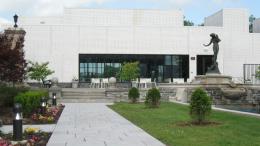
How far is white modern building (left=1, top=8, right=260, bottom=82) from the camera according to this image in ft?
213

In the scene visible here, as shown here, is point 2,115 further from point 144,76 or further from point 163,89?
point 144,76

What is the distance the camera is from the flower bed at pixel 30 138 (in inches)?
499

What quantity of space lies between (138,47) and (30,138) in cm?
5272

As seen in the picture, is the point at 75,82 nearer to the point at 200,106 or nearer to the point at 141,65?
the point at 141,65

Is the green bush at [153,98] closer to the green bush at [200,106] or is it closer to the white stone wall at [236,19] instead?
the green bush at [200,106]

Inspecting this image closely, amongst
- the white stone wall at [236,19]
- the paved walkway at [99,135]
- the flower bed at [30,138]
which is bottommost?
the paved walkway at [99,135]

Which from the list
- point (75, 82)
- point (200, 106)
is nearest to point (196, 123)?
point (200, 106)

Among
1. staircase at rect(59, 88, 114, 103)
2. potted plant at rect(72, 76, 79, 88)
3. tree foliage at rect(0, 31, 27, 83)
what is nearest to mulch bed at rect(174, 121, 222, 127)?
tree foliage at rect(0, 31, 27, 83)

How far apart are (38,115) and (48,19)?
5558 centimetres

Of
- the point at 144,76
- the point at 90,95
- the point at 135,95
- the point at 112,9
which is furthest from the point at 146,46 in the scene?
the point at 135,95

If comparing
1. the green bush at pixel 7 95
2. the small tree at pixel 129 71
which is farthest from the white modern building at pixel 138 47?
the green bush at pixel 7 95

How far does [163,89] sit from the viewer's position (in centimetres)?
4300

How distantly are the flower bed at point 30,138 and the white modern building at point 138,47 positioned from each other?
4931 centimetres

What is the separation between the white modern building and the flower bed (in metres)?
49.3
